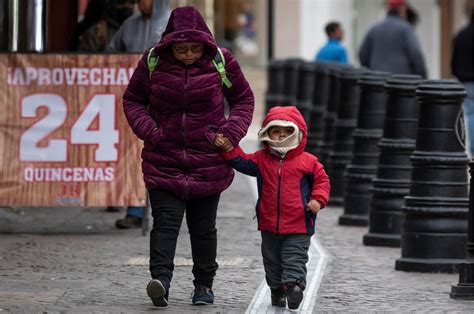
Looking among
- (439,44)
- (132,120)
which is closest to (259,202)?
(132,120)

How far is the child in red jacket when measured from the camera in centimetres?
884

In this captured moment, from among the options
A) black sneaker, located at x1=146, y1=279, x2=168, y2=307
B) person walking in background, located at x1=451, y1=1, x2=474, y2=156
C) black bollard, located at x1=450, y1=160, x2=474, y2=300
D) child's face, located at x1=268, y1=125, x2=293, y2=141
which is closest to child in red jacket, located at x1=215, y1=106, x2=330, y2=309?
child's face, located at x1=268, y1=125, x2=293, y2=141

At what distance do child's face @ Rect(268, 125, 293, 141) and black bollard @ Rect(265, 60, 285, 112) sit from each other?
58.2 feet

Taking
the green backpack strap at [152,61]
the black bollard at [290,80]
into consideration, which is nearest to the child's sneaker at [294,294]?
the green backpack strap at [152,61]

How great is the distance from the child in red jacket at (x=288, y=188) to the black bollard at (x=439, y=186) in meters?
2.34

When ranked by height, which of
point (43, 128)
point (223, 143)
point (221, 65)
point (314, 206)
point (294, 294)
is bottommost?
point (294, 294)

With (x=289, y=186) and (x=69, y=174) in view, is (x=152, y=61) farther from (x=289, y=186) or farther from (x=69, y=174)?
(x=69, y=174)

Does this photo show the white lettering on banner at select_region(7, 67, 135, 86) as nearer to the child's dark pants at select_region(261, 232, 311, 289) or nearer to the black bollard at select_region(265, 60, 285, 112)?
the child's dark pants at select_region(261, 232, 311, 289)

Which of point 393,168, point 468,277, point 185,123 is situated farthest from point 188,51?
point 393,168

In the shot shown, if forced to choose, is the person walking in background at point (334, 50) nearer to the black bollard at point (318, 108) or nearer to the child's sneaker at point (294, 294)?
the black bollard at point (318, 108)

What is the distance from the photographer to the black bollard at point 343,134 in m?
→ 15.9

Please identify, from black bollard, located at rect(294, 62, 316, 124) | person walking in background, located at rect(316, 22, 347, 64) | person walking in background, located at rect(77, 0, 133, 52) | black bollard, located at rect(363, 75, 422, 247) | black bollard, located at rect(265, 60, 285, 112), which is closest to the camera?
black bollard, located at rect(363, 75, 422, 247)

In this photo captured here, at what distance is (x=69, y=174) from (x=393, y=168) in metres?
2.52

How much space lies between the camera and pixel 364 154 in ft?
46.9
